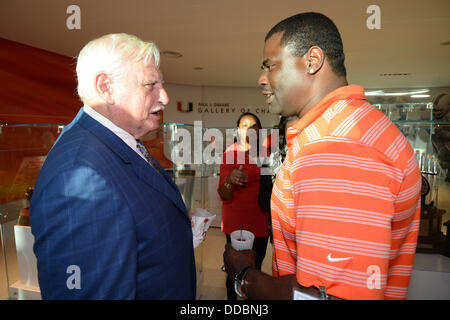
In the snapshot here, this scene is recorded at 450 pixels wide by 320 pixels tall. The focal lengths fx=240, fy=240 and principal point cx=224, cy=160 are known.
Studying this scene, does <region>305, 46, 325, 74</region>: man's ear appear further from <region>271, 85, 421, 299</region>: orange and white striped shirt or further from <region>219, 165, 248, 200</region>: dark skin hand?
<region>219, 165, 248, 200</region>: dark skin hand

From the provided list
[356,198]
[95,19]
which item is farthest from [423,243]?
[95,19]

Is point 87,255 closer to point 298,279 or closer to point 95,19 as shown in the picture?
point 298,279

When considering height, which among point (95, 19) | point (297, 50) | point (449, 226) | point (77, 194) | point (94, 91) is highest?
point (95, 19)

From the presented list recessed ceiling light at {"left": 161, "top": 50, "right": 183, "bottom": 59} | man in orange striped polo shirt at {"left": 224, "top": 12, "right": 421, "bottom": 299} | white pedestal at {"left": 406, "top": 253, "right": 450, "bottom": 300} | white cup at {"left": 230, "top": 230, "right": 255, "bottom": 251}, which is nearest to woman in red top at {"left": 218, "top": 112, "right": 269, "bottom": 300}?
white cup at {"left": 230, "top": 230, "right": 255, "bottom": 251}

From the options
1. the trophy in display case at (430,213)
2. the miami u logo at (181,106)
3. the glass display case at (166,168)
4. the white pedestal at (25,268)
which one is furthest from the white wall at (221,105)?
the trophy in display case at (430,213)

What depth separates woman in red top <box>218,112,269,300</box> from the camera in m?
2.53

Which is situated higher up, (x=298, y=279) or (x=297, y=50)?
(x=297, y=50)

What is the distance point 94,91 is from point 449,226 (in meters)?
2.82

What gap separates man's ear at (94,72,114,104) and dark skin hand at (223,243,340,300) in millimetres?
937

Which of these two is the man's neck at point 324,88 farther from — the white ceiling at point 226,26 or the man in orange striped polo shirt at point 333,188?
the white ceiling at point 226,26

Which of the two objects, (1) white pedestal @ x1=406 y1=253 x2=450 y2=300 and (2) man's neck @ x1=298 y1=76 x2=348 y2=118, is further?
(1) white pedestal @ x1=406 y1=253 x2=450 y2=300

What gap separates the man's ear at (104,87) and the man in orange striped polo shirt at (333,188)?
72cm

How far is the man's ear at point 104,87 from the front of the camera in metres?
1.03
